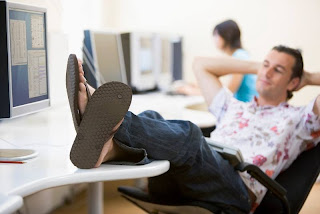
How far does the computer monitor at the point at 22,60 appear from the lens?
1.81 metres

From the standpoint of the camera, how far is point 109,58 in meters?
3.16

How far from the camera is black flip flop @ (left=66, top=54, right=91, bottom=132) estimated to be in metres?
1.30

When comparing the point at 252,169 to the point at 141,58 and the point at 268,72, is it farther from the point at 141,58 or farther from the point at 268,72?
the point at 141,58

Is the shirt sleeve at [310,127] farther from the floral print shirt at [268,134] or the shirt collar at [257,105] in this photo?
the shirt collar at [257,105]

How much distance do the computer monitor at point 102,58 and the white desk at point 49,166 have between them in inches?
20.6

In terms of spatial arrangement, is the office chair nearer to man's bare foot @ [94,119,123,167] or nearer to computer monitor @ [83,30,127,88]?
man's bare foot @ [94,119,123,167]

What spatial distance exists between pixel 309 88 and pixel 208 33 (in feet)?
2.96

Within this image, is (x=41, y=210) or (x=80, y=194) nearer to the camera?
(x=41, y=210)

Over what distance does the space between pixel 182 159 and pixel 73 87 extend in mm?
391

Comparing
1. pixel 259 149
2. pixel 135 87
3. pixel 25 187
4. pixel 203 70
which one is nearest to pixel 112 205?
pixel 135 87

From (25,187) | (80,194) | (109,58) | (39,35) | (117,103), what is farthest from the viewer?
(80,194)

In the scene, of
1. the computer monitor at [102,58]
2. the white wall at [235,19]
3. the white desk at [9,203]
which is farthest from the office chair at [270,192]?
the white wall at [235,19]

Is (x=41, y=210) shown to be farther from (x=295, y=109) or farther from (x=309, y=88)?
(x=309, y=88)

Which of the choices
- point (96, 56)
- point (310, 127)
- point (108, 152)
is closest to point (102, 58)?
point (96, 56)
